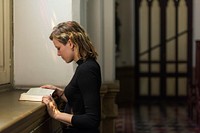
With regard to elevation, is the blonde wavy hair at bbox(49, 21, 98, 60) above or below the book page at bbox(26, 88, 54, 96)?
above

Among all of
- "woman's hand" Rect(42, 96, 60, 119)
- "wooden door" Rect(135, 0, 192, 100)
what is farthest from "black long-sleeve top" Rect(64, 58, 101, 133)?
"wooden door" Rect(135, 0, 192, 100)

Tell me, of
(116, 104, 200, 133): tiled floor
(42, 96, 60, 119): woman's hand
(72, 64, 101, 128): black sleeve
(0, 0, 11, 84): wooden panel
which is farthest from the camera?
(116, 104, 200, 133): tiled floor

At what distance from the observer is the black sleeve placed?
264 centimetres

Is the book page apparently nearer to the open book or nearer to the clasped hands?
the open book

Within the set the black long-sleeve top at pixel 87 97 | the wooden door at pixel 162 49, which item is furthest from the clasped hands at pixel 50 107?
the wooden door at pixel 162 49

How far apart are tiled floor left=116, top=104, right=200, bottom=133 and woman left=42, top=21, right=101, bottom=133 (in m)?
6.79

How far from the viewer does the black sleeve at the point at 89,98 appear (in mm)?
2639

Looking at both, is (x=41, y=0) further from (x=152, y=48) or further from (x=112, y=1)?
(x=152, y=48)

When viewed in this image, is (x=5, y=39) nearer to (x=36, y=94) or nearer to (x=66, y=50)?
(x=36, y=94)

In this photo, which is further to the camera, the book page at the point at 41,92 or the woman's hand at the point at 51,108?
the book page at the point at 41,92

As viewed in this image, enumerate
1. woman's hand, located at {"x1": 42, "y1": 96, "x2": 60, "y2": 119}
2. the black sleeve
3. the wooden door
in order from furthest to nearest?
the wooden door < woman's hand, located at {"x1": 42, "y1": 96, "x2": 60, "y2": 119} < the black sleeve

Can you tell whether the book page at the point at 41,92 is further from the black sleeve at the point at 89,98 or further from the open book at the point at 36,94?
the black sleeve at the point at 89,98

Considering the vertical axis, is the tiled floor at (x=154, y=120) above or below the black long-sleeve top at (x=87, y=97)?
below

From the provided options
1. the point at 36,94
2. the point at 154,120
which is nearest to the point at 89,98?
the point at 36,94
